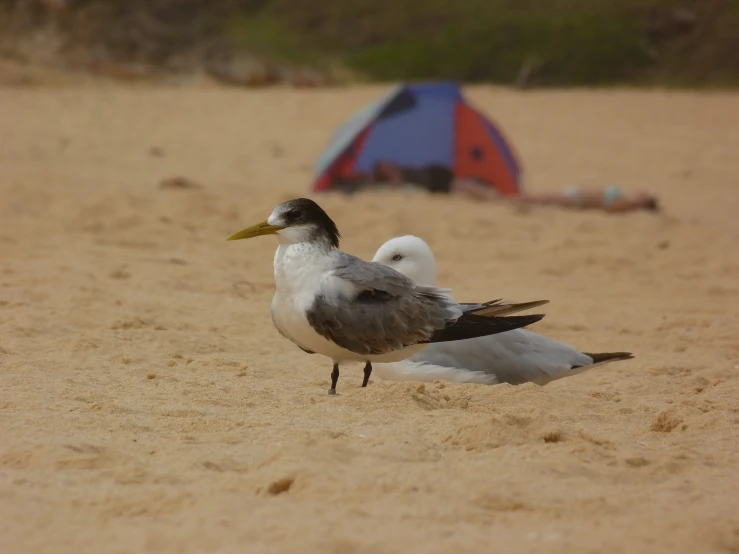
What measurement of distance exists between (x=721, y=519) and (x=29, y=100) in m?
16.3

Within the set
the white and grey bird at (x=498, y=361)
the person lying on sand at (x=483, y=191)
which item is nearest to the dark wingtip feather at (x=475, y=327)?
the white and grey bird at (x=498, y=361)

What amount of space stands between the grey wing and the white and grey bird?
399 millimetres

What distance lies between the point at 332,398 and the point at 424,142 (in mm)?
7131

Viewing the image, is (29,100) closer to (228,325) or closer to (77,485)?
(228,325)

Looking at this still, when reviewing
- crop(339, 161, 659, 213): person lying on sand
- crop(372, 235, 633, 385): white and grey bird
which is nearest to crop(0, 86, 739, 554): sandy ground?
crop(372, 235, 633, 385): white and grey bird

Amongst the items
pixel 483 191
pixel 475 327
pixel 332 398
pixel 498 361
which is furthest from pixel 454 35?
pixel 332 398

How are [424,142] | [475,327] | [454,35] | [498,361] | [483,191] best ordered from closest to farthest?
[475,327] → [498,361] → [483,191] → [424,142] → [454,35]

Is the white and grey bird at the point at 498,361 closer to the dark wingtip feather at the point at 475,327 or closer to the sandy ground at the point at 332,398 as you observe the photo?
the sandy ground at the point at 332,398

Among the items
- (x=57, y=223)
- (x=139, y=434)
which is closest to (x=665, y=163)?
(x=57, y=223)

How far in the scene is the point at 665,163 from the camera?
13.8 metres

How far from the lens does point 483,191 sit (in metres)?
10.7

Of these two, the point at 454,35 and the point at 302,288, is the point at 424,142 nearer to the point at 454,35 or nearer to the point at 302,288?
the point at 302,288

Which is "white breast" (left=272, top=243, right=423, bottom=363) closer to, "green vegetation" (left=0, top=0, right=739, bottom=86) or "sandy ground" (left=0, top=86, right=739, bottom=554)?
"sandy ground" (left=0, top=86, right=739, bottom=554)

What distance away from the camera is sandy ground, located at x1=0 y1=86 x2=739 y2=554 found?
9.37 feet
